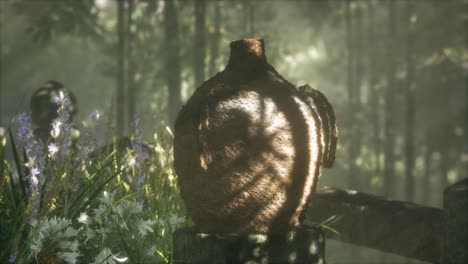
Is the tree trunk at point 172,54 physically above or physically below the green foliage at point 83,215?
above

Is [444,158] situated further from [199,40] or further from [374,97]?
[199,40]

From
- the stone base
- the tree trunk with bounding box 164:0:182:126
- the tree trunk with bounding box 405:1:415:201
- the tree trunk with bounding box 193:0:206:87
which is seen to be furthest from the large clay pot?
the tree trunk with bounding box 405:1:415:201

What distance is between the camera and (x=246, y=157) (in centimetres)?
371

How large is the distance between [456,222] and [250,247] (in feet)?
6.65

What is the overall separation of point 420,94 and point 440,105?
40.2 inches

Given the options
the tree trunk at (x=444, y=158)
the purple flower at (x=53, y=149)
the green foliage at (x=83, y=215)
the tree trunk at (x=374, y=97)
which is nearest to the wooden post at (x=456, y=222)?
the green foliage at (x=83, y=215)

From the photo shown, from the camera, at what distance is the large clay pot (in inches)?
146

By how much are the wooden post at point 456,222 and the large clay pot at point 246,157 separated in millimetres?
1410

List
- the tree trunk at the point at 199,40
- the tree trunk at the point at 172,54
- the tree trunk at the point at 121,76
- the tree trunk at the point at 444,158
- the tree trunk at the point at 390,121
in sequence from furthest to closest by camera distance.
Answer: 1. the tree trunk at the point at 444,158
2. the tree trunk at the point at 390,121
3. the tree trunk at the point at 121,76
4. the tree trunk at the point at 199,40
5. the tree trunk at the point at 172,54

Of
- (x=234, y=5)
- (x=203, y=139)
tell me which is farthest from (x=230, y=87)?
(x=234, y=5)

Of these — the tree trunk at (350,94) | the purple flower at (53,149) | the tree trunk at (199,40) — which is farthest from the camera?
the tree trunk at (350,94)

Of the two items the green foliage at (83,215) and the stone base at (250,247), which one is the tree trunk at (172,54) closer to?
the green foliage at (83,215)

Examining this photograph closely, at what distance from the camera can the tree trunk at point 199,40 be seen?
12.8 meters

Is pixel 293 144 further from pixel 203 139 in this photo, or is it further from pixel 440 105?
pixel 440 105
